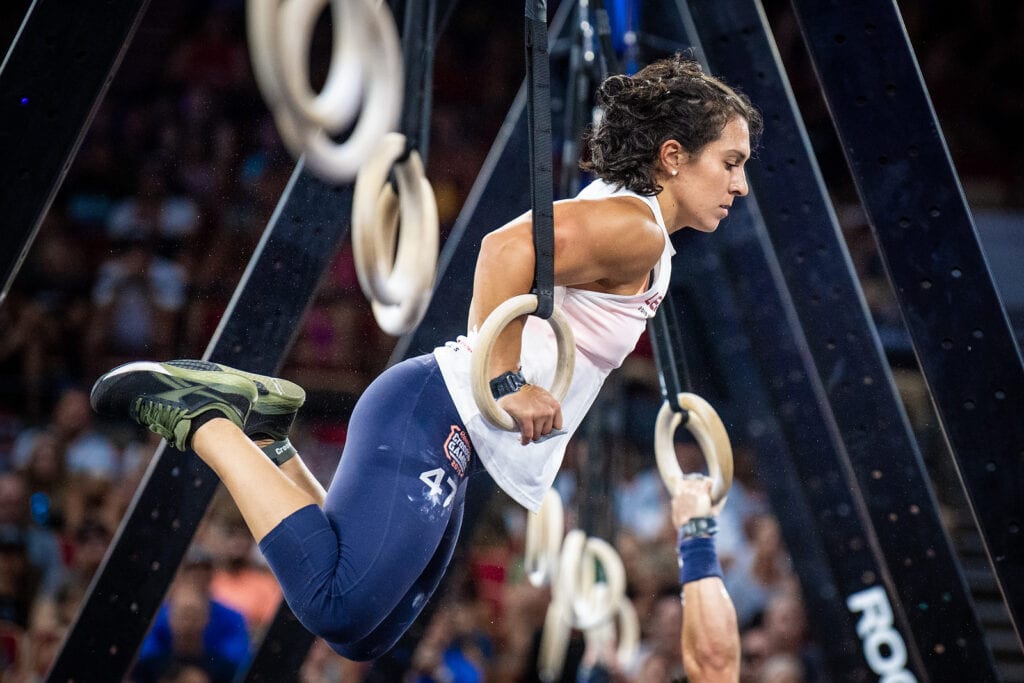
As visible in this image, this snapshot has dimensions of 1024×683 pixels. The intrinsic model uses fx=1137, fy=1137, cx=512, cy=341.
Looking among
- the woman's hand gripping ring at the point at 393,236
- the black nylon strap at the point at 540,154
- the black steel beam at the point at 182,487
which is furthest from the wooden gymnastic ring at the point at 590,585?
the black nylon strap at the point at 540,154

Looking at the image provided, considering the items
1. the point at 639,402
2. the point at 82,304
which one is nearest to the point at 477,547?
the point at 639,402

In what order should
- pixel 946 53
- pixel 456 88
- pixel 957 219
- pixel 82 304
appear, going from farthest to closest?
1. pixel 946 53
2. pixel 456 88
3. pixel 82 304
4. pixel 957 219

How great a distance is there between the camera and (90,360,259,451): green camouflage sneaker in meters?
2.14

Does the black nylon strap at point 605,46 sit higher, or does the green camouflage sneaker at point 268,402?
the black nylon strap at point 605,46

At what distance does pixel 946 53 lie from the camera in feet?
27.2

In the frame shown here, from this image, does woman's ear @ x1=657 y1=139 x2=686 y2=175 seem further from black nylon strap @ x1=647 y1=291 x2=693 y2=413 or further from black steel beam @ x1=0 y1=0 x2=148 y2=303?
black steel beam @ x1=0 y1=0 x2=148 y2=303

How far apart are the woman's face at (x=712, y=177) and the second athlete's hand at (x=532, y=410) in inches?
21.8

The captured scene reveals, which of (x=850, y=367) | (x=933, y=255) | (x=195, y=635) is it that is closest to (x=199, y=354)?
(x=195, y=635)

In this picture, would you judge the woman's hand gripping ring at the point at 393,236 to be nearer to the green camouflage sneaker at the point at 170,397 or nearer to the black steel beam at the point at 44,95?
the green camouflage sneaker at the point at 170,397

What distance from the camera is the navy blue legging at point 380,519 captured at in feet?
6.83

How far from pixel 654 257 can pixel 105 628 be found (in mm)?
1724

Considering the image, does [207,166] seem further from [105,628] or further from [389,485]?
[389,485]

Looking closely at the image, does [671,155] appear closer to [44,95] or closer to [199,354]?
[44,95]

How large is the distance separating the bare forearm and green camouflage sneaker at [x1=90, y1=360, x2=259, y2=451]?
1229 mm
